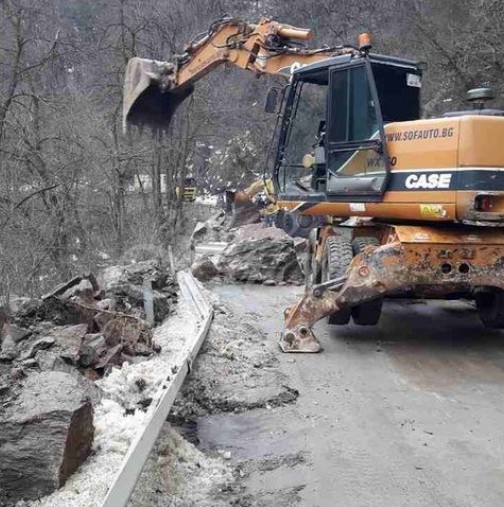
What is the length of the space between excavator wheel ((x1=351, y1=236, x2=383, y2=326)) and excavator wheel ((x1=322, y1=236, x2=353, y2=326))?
0.09 m

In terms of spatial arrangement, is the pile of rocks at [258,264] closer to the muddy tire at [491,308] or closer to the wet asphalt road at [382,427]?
the wet asphalt road at [382,427]

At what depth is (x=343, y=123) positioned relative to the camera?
766 cm

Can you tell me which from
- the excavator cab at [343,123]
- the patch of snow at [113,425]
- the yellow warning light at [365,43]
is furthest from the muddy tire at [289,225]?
the patch of snow at [113,425]

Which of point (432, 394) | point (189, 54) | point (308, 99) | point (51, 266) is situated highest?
point (189, 54)

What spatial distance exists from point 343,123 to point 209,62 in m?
3.36

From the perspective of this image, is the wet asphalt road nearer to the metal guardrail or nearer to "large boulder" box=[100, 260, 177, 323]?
the metal guardrail

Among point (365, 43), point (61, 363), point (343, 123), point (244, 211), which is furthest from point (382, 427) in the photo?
point (244, 211)

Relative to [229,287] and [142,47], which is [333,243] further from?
[142,47]

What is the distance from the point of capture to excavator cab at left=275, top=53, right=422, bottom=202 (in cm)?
740

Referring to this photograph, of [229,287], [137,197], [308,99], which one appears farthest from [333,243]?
[137,197]

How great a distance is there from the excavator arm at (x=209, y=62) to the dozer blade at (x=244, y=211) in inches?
581

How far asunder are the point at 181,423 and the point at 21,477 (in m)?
1.73

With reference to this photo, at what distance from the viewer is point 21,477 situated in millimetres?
3580

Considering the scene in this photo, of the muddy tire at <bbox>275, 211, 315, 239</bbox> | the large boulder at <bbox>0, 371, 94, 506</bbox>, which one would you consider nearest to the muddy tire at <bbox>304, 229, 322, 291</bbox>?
the large boulder at <bbox>0, 371, 94, 506</bbox>
